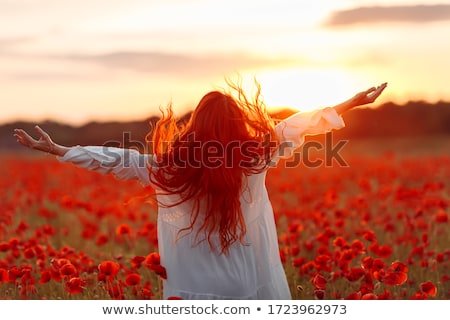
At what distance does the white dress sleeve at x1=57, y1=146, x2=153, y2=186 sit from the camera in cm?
371

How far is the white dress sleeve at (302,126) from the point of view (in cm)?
383

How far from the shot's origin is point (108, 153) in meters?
3.76

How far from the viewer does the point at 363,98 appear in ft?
12.7

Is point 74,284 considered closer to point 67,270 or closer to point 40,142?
point 67,270

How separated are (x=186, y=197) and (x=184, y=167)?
0.18 m

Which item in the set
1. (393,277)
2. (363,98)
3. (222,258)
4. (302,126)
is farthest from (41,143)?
(393,277)

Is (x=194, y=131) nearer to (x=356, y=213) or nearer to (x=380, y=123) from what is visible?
(x=356, y=213)

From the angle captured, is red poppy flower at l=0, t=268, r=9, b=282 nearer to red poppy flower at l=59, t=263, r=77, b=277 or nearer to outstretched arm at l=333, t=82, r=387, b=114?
red poppy flower at l=59, t=263, r=77, b=277

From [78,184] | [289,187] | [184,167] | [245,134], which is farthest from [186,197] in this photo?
[78,184]

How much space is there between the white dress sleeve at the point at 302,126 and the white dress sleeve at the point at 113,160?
0.71 m

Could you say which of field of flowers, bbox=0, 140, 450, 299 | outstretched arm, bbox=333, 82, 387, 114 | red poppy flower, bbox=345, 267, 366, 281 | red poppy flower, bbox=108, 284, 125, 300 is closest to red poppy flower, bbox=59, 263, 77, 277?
field of flowers, bbox=0, 140, 450, 299

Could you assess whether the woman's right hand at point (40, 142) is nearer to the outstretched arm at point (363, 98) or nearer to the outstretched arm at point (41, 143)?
the outstretched arm at point (41, 143)

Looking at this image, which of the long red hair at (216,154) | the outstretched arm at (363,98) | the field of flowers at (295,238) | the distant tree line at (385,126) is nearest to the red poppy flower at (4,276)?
the field of flowers at (295,238)

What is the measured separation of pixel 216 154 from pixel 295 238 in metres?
2.01
